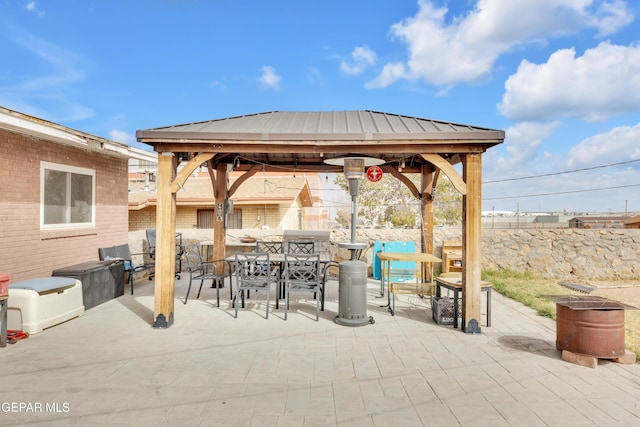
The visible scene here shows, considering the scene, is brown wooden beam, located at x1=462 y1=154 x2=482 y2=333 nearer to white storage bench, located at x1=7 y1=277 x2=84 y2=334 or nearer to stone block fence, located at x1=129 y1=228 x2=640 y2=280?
stone block fence, located at x1=129 y1=228 x2=640 y2=280

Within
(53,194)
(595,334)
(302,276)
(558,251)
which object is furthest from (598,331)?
(53,194)

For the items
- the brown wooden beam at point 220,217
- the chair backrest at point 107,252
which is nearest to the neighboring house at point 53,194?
the chair backrest at point 107,252

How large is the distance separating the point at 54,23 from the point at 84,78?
4.15 metres

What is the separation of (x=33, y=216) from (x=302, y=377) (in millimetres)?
5131

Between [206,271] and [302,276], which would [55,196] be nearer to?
[206,271]

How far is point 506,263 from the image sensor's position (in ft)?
31.8

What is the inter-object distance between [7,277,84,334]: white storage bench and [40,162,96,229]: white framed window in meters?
1.61

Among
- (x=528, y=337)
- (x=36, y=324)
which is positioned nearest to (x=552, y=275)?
(x=528, y=337)

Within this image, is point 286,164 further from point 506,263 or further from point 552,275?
point 552,275

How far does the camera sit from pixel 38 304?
14.7 feet

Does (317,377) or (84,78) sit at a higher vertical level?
(84,78)

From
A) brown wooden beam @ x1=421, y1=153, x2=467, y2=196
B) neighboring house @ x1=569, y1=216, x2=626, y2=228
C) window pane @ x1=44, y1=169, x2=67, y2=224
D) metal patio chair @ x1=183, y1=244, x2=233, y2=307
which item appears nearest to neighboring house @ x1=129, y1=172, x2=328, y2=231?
metal patio chair @ x1=183, y1=244, x2=233, y2=307

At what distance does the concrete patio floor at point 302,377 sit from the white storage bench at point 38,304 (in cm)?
15

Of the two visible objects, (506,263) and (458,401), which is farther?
(506,263)
